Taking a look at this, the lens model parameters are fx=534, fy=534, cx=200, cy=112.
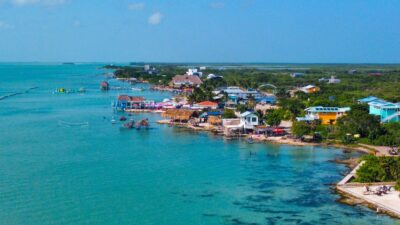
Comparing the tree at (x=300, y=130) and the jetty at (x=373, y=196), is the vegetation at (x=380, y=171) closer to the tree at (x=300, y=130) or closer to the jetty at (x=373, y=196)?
the jetty at (x=373, y=196)

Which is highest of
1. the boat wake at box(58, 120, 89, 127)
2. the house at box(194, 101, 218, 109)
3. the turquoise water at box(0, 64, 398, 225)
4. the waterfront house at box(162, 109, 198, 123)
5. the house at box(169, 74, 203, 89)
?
the house at box(169, 74, 203, 89)

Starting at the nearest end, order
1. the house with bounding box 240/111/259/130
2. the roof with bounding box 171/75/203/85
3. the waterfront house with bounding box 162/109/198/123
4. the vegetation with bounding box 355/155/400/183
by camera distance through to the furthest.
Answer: the vegetation with bounding box 355/155/400/183, the house with bounding box 240/111/259/130, the waterfront house with bounding box 162/109/198/123, the roof with bounding box 171/75/203/85

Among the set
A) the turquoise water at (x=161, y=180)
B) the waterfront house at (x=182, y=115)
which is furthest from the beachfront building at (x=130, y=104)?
the turquoise water at (x=161, y=180)

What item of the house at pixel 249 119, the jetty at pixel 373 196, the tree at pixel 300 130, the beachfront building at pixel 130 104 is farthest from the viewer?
the beachfront building at pixel 130 104

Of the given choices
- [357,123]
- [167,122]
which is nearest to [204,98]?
[167,122]

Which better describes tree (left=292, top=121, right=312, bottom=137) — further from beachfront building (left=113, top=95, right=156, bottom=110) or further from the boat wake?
beachfront building (left=113, top=95, right=156, bottom=110)

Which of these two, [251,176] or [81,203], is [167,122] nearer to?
[251,176]

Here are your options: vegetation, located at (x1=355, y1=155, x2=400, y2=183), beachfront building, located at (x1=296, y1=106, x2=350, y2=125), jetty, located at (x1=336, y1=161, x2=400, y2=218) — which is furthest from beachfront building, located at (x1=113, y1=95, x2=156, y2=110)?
vegetation, located at (x1=355, y1=155, x2=400, y2=183)

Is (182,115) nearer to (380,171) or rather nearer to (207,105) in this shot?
(207,105)
